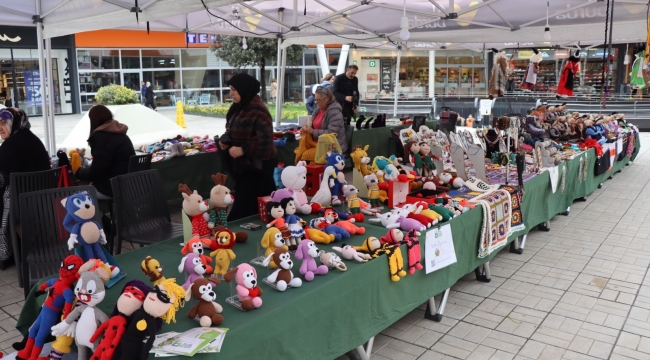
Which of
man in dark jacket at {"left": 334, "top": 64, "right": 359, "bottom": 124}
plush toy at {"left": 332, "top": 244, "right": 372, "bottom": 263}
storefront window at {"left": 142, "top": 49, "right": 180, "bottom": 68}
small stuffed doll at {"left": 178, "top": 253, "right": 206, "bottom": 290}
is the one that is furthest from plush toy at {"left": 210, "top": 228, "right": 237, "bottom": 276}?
storefront window at {"left": 142, "top": 49, "right": 180, "bottom": 68}

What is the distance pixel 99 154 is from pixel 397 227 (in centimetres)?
262

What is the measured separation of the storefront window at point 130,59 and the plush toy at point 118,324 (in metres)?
21.6

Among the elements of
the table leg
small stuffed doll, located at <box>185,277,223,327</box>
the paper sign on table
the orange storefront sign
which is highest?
the orange storefront sign

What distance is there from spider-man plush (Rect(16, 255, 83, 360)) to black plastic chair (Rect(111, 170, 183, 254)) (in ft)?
5.13

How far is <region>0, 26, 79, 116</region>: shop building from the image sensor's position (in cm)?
1775

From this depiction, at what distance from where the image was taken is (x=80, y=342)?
186cm

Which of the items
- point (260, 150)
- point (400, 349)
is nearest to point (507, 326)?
point (400, 349)

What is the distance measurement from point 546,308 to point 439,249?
114 cm

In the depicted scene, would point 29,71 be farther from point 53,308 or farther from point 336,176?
point 53,308

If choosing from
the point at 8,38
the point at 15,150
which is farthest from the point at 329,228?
the point at 8,38

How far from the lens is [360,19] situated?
9.20m

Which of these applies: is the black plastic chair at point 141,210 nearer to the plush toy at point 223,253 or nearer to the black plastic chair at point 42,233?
the black plastic chair at point 42,233

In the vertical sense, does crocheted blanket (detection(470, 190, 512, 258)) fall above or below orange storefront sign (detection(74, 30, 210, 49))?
below

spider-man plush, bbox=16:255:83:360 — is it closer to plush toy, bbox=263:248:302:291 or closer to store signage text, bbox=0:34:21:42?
plush toy, bbox=263:248:302:291
